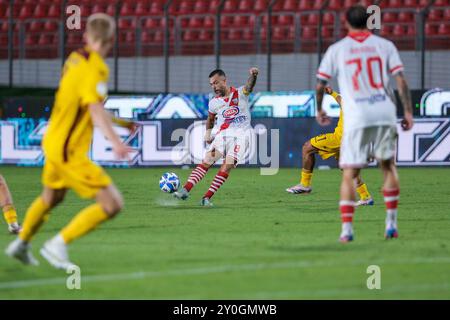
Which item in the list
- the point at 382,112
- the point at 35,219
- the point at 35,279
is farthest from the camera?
the point at 382,112

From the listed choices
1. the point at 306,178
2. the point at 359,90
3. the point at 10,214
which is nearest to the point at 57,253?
the point at 10,214

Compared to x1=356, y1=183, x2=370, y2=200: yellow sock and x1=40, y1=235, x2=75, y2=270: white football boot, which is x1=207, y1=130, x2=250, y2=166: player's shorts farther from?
x1=40, y1=235, x2=75, y2=270: white football boot

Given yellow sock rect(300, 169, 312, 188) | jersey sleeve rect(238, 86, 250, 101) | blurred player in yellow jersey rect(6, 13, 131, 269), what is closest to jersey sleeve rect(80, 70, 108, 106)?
blurred player in yellow jersey rect(6, 13, 131, 269)

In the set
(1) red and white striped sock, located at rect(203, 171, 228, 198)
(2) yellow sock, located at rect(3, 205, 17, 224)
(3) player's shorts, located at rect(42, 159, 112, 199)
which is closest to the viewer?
(3) player's shorts, located at rect(42, 159, 112, 199)

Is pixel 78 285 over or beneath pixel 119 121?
beneath

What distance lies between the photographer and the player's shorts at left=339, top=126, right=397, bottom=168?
32.5 feet

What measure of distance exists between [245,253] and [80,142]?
6.36 ft

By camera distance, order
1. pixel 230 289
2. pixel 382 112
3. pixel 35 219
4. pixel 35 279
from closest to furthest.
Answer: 1. pixel 230 289
2. pixel 35 279
3. pixel 35 219
4. pixel 382 112

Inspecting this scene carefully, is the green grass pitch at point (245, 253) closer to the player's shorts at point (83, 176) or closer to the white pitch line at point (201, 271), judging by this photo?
the white pitch line at point (201, 271)

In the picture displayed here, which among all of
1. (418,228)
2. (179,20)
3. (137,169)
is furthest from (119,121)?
(179,20)

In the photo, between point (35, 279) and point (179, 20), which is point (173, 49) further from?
point (35, 279)

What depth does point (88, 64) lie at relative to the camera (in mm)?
8156

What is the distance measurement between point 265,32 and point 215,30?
55.3 inches

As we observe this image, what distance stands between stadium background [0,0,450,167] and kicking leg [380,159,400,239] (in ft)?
41.5
